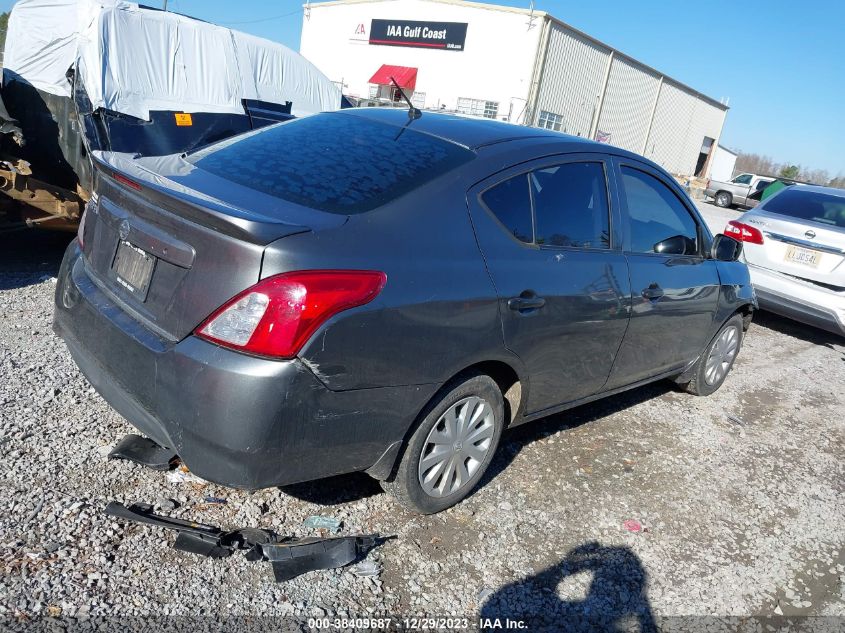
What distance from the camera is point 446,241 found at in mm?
2760

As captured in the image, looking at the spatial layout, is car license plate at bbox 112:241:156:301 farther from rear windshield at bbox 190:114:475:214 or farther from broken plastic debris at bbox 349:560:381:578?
broken plastic debris at bbox 349:560:381:578

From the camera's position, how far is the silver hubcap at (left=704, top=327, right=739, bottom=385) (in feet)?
17.3

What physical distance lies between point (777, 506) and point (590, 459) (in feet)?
3.63

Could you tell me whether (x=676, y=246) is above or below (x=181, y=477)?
above

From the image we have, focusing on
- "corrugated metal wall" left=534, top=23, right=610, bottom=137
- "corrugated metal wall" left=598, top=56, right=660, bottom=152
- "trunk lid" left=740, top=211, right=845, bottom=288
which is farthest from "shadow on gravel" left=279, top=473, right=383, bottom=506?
"corrugated metal wall" left=598, top=56, right=660, bottom=152

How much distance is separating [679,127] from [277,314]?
48.3m

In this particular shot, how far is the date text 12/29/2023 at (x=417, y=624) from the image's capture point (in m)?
2.47

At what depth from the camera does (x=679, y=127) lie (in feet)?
148

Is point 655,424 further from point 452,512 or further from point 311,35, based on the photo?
point 311,35

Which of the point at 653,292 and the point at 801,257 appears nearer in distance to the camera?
the point at 653,292

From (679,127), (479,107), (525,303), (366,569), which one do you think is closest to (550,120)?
(479,107)

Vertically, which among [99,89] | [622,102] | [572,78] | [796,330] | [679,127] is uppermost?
[572,78]

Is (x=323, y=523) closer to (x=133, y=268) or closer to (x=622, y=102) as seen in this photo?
(x=133, y=268)

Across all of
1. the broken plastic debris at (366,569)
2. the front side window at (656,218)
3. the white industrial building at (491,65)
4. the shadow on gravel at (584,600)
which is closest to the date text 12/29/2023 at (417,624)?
the shadow on gravel at (584,600)
